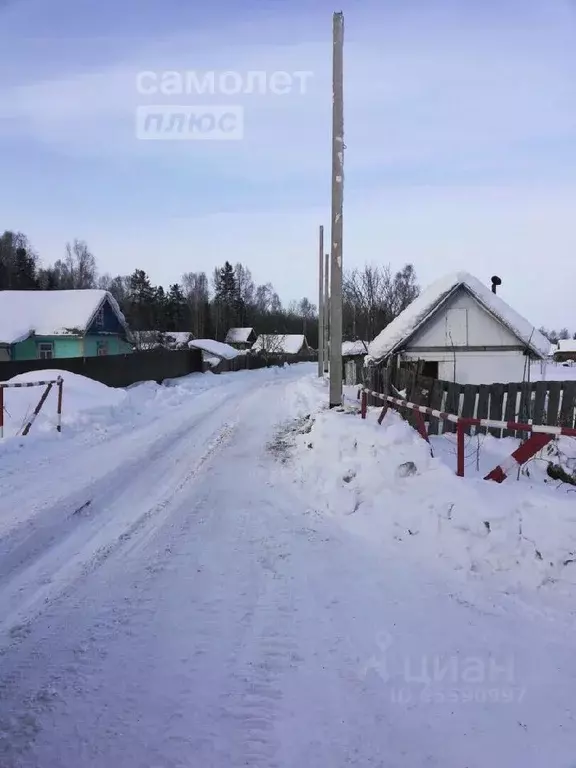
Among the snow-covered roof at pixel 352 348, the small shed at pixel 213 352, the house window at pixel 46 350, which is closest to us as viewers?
the house window at pixel 46 350

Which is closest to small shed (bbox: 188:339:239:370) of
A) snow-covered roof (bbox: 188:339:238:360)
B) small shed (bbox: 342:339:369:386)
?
snow-covered roof (bbox: 188:339:238:360)

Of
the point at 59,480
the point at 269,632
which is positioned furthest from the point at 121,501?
the point at 269,632

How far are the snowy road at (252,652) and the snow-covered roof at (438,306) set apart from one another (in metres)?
8.57

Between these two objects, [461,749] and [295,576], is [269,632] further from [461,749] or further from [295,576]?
[461,749]

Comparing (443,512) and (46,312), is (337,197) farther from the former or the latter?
(46,312)

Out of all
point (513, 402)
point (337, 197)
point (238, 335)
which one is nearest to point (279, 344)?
point (238, 335)

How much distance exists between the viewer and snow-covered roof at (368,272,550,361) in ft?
44.8

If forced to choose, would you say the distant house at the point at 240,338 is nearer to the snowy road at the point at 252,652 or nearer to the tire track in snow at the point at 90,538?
the tire track in snow at the point at 90,538

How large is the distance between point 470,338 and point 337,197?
6.04 metres

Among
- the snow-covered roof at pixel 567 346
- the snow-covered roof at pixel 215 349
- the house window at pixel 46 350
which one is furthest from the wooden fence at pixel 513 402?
the snow-covered roof at pixel 567 346

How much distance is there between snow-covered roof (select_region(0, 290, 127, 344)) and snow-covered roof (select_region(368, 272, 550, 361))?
2116 centimetres

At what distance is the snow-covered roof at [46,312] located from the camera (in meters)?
29.4

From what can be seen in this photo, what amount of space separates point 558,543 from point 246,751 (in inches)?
113

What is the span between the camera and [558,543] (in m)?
4.10
